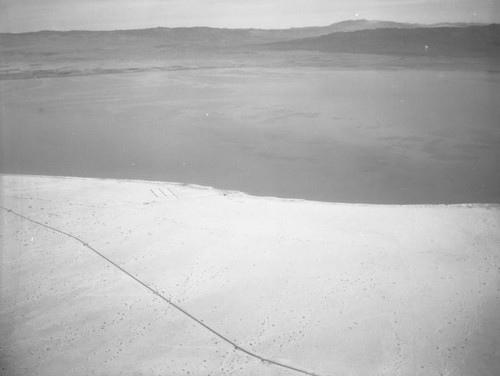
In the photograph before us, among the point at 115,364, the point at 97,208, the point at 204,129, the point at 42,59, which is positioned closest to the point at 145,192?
the point at 97,208

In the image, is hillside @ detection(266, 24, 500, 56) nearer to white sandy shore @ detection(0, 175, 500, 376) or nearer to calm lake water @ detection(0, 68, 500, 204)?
calm lake water @ detection(0, 68, 500, 204)

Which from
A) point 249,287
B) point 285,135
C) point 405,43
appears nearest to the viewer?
point 249,287

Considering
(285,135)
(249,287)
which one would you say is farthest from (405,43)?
(249,287)

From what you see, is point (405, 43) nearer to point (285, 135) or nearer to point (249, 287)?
point (285, 135)

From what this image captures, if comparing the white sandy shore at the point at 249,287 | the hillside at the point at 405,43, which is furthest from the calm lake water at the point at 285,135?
the white sandy shore at the point at 249,287

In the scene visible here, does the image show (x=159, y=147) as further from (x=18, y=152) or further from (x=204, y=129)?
(x=18, y=152)

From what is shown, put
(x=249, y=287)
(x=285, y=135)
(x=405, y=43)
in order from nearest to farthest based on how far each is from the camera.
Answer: (x=249, y=287), (x=285, y=135), (x=405, y=43)
